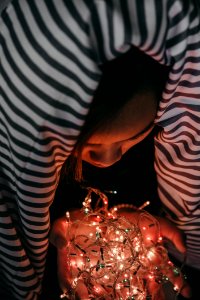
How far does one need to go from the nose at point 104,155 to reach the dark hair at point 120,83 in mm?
74

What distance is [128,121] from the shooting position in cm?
69

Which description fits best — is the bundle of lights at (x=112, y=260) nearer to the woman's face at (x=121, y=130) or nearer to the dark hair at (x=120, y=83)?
the woman's face at (x=121, y=130)

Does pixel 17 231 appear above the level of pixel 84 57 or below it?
below

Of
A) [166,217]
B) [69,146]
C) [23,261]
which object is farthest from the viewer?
[166,217]

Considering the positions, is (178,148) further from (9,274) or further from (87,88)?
(9,274)

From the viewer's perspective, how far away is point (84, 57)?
54cm

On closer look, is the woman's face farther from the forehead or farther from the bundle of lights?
the bundle of lights

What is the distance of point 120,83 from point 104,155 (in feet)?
0.65

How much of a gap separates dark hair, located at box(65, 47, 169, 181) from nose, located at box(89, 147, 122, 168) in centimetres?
7

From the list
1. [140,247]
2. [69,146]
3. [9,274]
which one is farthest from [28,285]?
[69,146]

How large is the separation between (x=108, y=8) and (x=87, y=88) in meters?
0.12

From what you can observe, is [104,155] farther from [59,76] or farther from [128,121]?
[59,76]

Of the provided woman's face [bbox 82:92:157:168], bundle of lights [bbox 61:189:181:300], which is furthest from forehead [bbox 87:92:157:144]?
bundle of lights [bbox 61:189:181:300]

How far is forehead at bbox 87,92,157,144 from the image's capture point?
67 cm
